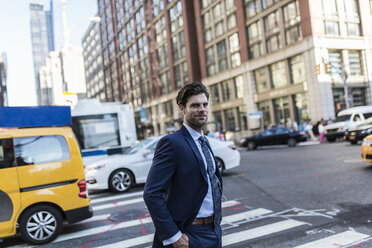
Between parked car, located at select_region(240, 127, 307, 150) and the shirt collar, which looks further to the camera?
parked car, located at select_region(240, 127, 307, 150)

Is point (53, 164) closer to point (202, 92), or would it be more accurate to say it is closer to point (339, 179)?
point (202, 92)

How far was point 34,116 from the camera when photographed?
5.74m

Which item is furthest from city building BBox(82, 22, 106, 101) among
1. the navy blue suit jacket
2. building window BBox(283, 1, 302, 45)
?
the navy blue suit jacket

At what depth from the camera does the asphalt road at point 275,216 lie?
484 cm

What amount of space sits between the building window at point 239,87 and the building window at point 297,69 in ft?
24.5

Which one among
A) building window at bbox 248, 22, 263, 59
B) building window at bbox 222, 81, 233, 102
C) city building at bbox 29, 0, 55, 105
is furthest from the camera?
city building at bbox 29, 0, 55, 105

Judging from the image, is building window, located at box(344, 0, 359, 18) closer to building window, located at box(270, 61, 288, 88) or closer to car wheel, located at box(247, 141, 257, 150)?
building window, located at box(270, 61, 288, 88)

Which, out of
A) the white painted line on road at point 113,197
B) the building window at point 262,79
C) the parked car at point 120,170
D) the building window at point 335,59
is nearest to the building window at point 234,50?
the building window at point 262,79

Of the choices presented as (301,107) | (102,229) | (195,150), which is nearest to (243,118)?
(301,107)

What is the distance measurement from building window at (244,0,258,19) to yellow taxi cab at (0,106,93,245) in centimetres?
3365

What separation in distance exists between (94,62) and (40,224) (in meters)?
97.1

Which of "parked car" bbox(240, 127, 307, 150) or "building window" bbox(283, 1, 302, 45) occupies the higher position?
"building window" bbox(283, 1, 302, 45)

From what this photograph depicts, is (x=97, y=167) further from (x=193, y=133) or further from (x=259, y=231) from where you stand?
(x=193, y=133)

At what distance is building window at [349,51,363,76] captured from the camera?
3112 cm
